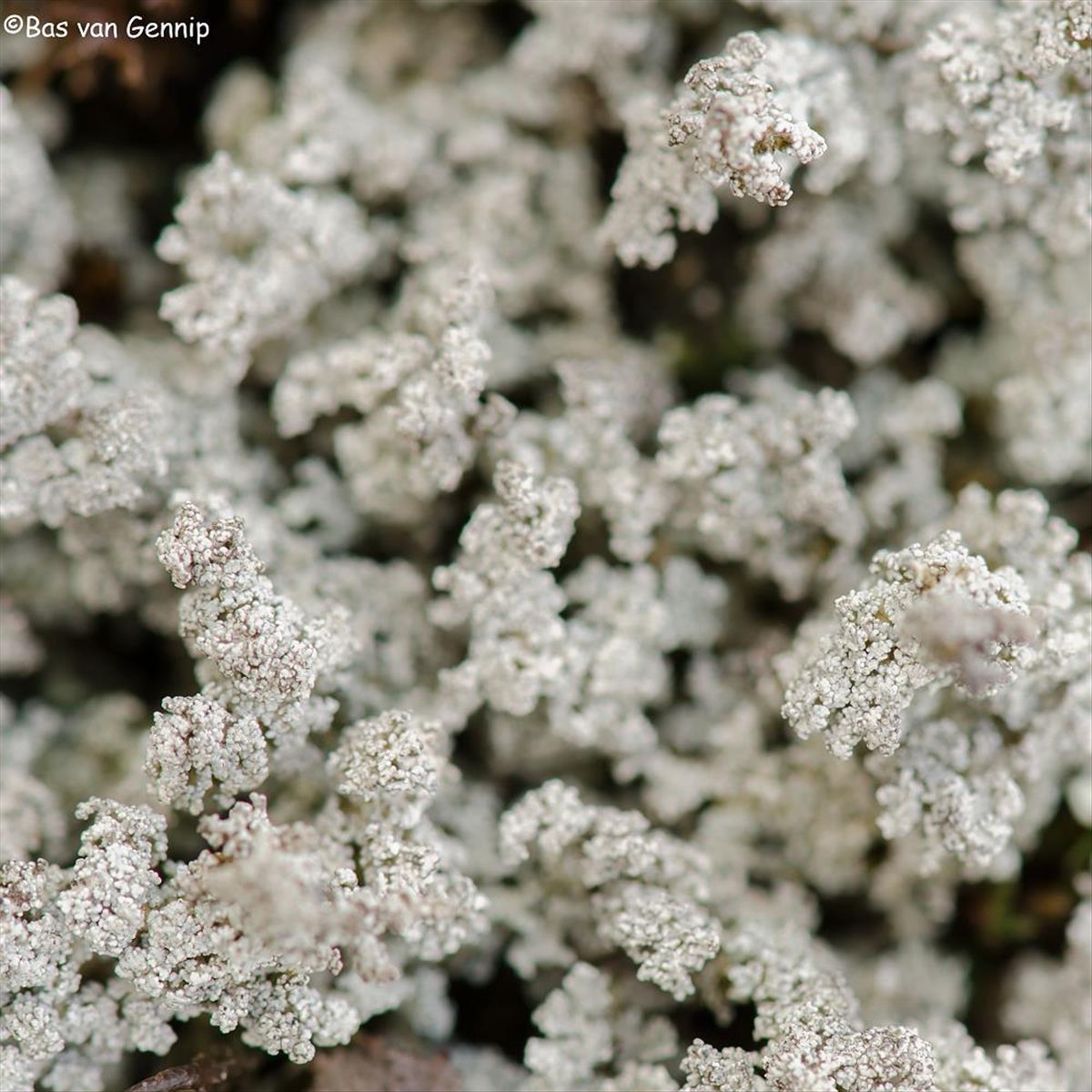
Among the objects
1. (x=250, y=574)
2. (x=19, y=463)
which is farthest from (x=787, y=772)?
(x=19, y=463)

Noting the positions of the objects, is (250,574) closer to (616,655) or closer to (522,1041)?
(616,655)

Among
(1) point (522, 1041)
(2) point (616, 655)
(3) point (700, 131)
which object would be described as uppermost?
(3) point (700, 131)

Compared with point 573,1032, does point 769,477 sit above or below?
above

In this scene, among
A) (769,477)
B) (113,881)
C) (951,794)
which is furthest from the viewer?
(769,477)

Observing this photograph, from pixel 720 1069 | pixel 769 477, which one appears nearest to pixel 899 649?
pixel 769 477

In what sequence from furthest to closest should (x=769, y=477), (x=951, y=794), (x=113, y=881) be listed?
(x=769, y=477)
(x=951, y=794)
(x=113, y=881)

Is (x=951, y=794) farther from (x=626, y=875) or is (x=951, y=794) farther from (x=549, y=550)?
(x=549, y=550)

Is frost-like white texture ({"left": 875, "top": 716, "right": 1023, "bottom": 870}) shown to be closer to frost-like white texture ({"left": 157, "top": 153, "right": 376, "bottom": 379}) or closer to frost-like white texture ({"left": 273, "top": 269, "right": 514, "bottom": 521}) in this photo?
frost-like white texture ({"left": 273, "top": 269, "right": 514, "bottom": 521})

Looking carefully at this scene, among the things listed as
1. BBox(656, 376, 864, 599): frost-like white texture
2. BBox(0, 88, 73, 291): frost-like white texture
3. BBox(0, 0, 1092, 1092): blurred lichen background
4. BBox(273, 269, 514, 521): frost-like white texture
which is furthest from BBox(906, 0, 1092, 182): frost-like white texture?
BBox(0, 88, 73, 291): frost-like white texture

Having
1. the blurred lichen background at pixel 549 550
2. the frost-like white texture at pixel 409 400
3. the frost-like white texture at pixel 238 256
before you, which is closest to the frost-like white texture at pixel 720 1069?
the blurred lichen background at pixel 549 550
